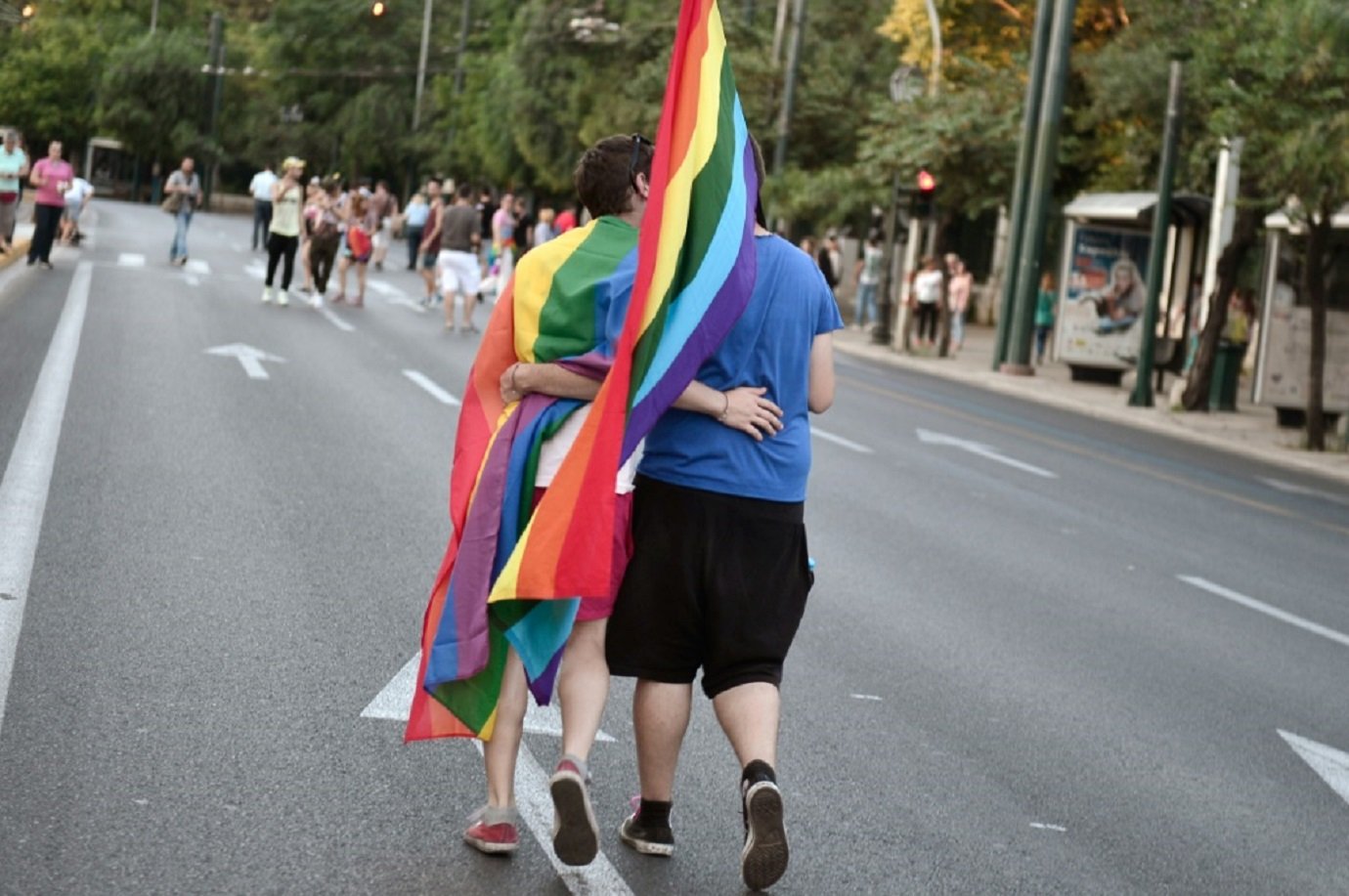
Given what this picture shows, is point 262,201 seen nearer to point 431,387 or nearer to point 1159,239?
point 1159,239

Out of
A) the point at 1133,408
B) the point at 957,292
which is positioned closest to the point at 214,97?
the point at 957,292

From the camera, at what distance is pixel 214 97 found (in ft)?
290

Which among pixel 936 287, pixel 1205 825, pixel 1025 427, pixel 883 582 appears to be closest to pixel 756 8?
pixel 936 287

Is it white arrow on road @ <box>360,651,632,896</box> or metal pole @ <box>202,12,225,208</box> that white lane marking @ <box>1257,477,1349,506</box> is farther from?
metal pole @ <box>202,12,225,208</box>

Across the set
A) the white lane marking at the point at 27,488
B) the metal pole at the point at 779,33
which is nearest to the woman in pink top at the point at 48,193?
the white lane marking at the point at 27,488

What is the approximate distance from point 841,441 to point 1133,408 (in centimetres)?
1068

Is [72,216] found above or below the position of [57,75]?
below

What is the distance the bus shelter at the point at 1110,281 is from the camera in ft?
105

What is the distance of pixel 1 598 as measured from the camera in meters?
7.49

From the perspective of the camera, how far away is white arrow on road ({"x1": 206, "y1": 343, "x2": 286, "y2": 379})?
58.6ft

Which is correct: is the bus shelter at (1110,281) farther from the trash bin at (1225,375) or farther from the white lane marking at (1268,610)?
the white lane marking at (1268,610)

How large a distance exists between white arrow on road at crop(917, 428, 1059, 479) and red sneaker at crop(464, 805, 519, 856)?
40.0 ft

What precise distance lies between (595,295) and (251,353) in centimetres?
1487

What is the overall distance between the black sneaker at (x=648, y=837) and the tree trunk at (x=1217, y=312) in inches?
909
